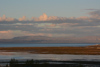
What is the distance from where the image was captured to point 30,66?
33.0 m

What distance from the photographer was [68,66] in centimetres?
3897

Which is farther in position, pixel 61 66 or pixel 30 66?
pixel 61 66

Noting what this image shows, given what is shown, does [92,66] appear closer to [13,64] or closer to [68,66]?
[68,66]

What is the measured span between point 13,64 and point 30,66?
121 inches

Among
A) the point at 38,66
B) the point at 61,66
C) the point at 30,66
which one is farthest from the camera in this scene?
the point at 61,66

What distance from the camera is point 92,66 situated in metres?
40.0

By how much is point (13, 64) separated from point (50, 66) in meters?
7.08

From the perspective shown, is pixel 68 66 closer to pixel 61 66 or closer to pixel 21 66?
pixel 61 66

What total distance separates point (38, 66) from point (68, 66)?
18.2ft

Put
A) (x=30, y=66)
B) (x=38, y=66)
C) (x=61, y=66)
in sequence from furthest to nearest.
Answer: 1. (x=61, y=66)
2. (x=38, y=66)
3. (x=30, y=66)

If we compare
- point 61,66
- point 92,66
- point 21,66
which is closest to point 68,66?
point 61,66

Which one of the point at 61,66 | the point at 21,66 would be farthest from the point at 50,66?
the point at 21,66

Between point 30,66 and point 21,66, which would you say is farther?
point 21,66

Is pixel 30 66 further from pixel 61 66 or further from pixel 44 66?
pixel 61 66
